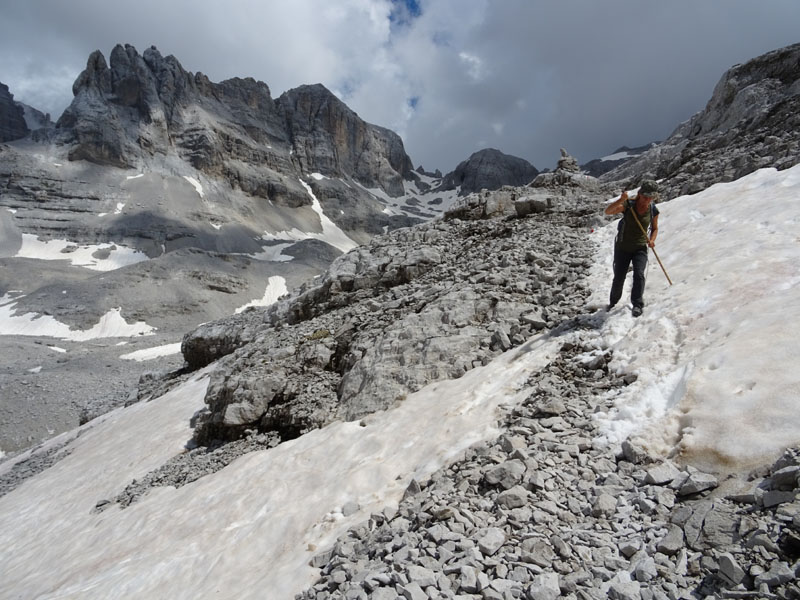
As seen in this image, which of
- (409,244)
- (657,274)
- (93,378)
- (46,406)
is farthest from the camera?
(93,378)

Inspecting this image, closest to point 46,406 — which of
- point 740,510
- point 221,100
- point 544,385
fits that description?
point 544,385

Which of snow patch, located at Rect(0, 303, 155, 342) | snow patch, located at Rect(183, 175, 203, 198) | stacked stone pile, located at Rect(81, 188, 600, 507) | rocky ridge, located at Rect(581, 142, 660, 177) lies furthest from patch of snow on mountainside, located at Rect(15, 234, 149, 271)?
rocky ridge, located at Rect(581, 142, 660, 177)

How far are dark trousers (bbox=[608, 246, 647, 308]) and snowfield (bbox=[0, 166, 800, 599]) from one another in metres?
0.28

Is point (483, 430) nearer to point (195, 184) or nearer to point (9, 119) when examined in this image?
point (195, 184)

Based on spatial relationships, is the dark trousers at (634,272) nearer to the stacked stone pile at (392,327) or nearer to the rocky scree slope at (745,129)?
the stacked stone pile at (392,327)

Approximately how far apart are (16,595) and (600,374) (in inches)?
517

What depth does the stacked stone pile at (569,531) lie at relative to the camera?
135 inches

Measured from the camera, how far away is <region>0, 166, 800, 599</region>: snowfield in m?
5.34

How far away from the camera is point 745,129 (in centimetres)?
1730

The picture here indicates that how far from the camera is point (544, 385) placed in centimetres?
753

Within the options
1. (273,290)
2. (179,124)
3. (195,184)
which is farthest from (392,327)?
(179,124)

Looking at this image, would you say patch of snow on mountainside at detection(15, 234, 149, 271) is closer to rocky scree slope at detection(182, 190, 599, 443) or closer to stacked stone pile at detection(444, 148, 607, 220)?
rocky scree slope at detection(182, 190, 599, 443)

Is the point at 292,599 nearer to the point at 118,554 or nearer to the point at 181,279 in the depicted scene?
the point at 118,554

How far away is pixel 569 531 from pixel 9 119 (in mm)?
240617
